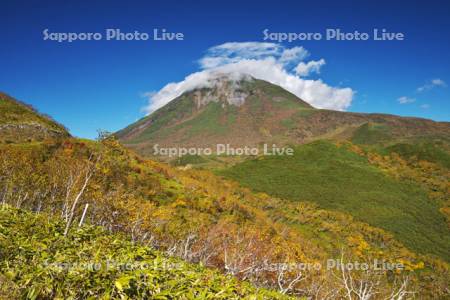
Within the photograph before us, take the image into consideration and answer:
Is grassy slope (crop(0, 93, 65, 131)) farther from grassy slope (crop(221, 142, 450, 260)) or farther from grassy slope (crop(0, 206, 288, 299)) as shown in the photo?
grassy slope (crop(221, 142, 450, 260))

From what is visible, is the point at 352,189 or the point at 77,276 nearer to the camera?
the point at 77,276

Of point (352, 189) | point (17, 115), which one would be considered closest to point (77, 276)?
point (17, 115)

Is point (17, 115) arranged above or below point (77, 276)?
above

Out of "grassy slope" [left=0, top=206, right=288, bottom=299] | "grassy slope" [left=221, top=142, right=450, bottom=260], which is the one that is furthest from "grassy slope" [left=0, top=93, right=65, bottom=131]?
"grassy slope" [left=221, top=142, right=450, bottom=260]

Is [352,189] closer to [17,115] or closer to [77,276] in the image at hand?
[17,115]

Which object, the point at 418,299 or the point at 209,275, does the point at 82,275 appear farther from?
the point at 418,299

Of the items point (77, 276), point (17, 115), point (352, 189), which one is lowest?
point (352, 189)

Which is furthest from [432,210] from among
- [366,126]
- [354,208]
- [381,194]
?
[366,126]

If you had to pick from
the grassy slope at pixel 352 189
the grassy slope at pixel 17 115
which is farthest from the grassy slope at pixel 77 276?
the grassy slope at pixel 352 189

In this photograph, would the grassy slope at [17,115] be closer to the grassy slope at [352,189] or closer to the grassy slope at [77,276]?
the grassy slope at [77,276]
